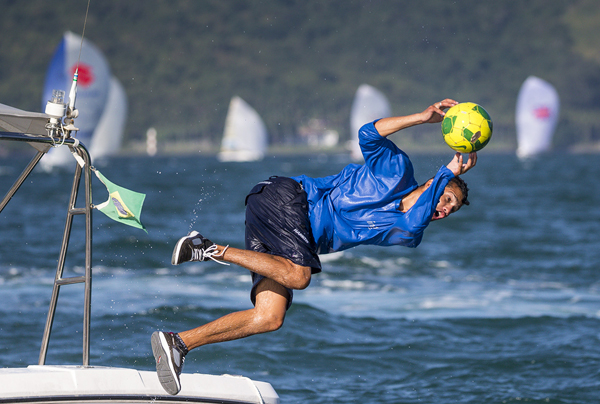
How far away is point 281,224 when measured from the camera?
564 cm

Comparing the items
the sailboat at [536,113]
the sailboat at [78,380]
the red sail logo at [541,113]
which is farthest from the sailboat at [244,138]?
the sailboat at [78,380]

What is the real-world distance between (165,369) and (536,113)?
85.6 metres

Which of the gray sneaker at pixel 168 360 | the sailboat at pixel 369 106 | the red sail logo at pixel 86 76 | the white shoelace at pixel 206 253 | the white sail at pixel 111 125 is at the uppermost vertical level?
the sailboat at pixel 369 106

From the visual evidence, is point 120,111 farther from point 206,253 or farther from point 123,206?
point 206,253

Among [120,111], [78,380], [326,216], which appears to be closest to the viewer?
[78,380]

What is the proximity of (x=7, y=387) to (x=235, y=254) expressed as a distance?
163 centimetres

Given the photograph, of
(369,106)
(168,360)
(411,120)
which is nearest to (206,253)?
(168,360)

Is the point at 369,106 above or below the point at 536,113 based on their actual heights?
below

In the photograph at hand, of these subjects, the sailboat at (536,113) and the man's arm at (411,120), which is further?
the sailboat at (536,113)

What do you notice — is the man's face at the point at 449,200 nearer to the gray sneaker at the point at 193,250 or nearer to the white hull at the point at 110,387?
the gray sneaker at the point at 193,250

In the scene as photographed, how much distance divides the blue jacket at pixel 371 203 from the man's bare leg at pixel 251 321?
503mm

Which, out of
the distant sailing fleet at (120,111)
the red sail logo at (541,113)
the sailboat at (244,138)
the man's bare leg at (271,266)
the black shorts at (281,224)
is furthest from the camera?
the sailboat at (244,138)

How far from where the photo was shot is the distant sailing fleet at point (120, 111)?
154 feet

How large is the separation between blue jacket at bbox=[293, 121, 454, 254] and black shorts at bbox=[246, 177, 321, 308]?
0.13m
